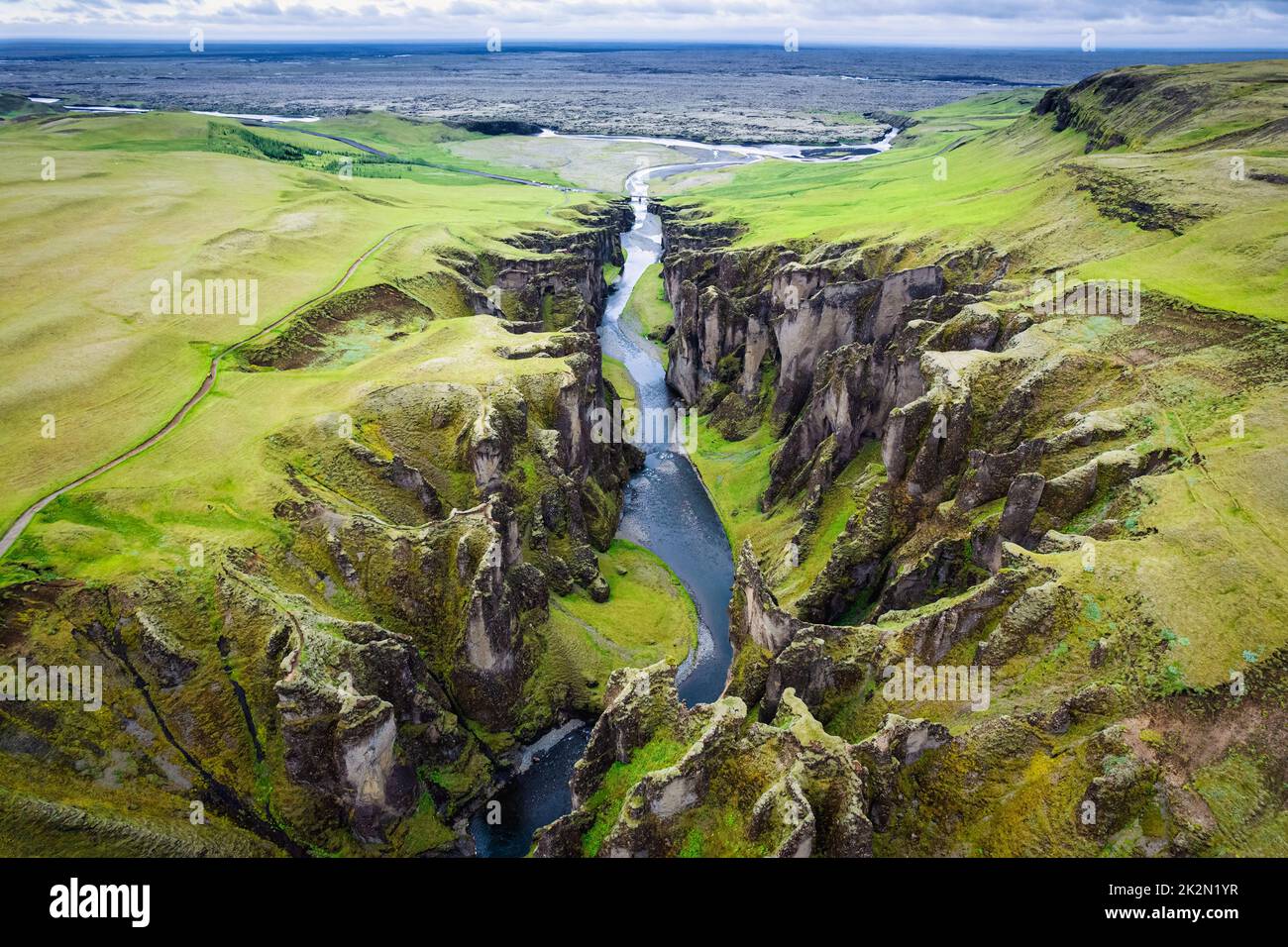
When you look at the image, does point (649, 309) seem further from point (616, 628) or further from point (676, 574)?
point (616, 628)

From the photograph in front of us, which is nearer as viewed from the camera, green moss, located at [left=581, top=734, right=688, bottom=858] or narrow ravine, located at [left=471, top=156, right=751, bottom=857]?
green moss, located at [left=581, top=734, right=688, bottom=858]

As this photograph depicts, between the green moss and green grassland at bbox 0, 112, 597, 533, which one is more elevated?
green grassland at bbox 0, 112, 597, 533

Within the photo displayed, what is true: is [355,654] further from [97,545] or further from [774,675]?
[774,675]

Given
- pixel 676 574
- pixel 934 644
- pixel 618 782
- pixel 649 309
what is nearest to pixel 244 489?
pixel 618 782

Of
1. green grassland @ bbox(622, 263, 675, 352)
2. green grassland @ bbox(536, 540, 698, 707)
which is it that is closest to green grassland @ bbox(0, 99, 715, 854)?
green grassland @ bbox(536, 540, 698, 707)

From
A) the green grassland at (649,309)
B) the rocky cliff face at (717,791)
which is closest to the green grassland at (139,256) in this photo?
the green grassland at (649,309)

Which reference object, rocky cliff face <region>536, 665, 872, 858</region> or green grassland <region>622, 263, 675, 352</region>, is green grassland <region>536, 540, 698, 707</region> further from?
green grassland <region>622, 263, 675, 352</region>

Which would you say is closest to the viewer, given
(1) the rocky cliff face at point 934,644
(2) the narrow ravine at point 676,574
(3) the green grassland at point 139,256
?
(1) the rocky cliff face at point 934,644

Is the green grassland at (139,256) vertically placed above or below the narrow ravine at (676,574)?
above

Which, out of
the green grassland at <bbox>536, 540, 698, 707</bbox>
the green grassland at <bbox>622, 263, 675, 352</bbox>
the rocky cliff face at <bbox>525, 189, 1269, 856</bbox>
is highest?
the green grassland at <bbox>622, 263, 675, 352</bbox>

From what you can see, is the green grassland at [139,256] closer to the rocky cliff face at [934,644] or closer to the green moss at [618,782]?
the green moss at [618,782]
